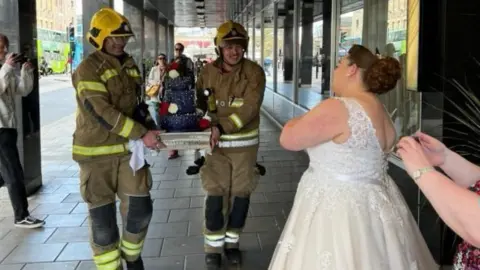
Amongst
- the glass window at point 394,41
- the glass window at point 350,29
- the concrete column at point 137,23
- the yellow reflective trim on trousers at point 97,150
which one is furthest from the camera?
the concrete column at point 137,23

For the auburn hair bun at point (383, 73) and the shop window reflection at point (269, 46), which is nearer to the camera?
the auburn hair bun at point (383, 73)

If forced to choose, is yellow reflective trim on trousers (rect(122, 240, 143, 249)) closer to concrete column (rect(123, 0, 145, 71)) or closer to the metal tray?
the metal tray

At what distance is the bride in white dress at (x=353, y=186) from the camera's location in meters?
2.20

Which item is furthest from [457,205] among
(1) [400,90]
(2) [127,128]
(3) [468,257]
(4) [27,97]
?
(4) [27,97]

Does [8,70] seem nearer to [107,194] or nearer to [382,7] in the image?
[107,194]

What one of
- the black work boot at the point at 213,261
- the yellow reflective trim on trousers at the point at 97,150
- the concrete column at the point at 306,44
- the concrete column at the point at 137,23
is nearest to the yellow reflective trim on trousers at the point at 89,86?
the yellow reflective trim on trousers at the point at 97,150

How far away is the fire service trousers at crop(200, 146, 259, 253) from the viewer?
365 cm

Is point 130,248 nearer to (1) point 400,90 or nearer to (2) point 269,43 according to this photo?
(1) point 400,90

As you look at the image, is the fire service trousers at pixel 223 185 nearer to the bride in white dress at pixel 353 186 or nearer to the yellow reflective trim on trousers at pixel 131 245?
the yellow reflective trim on trousers at pixel 131 245

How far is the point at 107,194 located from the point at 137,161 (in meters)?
0.28

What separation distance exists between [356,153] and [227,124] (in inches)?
55.0

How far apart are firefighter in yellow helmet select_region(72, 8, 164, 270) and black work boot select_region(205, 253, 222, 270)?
58 centimetres

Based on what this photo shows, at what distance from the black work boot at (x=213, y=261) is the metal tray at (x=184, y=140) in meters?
0.92

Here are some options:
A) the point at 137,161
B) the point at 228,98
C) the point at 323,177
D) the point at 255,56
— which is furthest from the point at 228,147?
the point at 255,56
